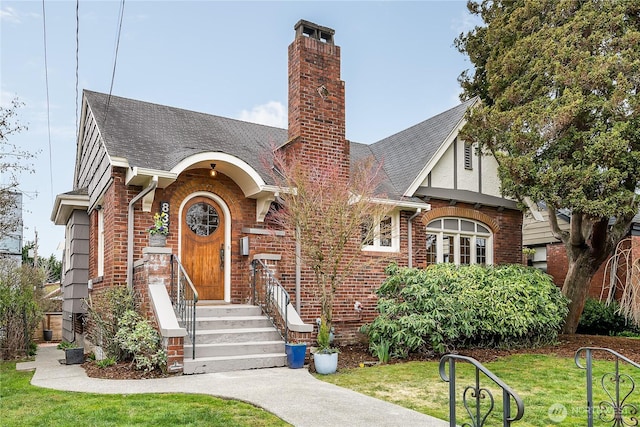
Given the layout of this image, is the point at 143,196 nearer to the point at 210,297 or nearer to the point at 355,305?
the point at 210,297

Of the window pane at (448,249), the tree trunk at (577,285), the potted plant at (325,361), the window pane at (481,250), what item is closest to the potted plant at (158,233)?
the potted plant at (325,361)

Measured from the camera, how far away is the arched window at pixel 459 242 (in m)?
13.7

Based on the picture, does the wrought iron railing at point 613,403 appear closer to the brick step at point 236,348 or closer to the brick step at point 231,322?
the brick step at point 236,348

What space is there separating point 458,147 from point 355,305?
521 centimetres

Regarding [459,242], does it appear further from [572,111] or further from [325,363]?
[325,363]

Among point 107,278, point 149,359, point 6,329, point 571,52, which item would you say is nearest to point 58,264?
point 6,329

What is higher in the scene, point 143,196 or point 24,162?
point 24,162

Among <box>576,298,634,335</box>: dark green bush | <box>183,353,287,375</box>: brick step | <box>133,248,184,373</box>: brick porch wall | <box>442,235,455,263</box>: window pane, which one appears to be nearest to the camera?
<box>183,353,287,375</box>: brick step

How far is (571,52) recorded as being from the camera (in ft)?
35.4

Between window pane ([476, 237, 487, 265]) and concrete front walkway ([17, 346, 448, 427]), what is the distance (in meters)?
7.56

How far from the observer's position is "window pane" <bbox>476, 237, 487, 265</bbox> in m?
14.5

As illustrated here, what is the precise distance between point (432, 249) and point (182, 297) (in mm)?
6941

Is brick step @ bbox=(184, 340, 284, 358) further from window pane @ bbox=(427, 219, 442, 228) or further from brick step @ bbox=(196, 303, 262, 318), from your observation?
window pane @ bbox=(427, 219, 442, 228)

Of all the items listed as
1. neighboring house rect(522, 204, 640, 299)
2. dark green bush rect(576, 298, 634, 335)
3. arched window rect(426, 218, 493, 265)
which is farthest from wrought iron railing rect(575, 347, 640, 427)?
neighboring house rect(522, 204, 640, 299)
